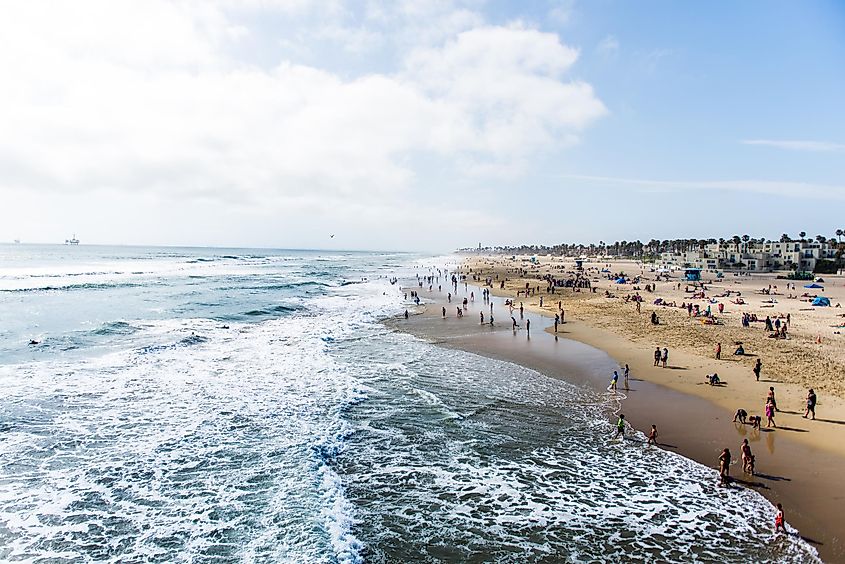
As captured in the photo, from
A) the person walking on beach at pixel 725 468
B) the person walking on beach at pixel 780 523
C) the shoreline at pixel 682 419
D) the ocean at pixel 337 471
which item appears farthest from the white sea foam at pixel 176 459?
the shoreline at pixel 682 419

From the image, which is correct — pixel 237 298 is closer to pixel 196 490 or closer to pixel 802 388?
pixel 196 490

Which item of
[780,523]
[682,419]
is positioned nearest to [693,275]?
[682,419]

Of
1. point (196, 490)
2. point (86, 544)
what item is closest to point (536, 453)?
point (196, 490)

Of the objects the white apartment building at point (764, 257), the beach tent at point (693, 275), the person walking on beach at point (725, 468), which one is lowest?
the person walking on beach at point (725, 468)

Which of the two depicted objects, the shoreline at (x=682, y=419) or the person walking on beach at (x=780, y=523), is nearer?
the person walking on beach at (x=780, y=523)

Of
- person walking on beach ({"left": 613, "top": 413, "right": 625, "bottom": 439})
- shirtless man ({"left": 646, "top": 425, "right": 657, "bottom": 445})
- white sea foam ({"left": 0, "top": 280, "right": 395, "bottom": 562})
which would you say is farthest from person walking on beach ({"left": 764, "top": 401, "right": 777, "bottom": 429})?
white sea foam ({"left": 0, "top": 280, "right": 395, "bottom": 562})

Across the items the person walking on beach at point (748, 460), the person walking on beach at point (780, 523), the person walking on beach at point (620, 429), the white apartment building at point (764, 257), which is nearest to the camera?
the person walking on beach at point (780, 523)

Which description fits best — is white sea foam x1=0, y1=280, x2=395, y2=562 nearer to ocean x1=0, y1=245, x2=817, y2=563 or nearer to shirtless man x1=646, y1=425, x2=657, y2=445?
ocean x1=0, y1=245, x2=817, y2=563

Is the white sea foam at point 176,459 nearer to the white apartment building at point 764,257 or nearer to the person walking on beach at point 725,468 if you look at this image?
the person walking on beach at point 725,468

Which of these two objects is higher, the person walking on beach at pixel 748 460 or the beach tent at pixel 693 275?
the beach tent at pixel 693 275
